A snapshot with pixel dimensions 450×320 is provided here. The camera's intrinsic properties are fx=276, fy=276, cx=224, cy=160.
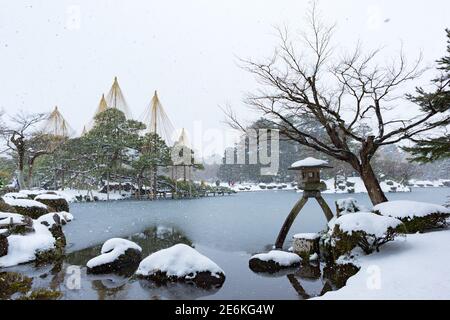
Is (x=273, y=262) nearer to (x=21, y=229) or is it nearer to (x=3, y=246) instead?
(x=3, y=246)

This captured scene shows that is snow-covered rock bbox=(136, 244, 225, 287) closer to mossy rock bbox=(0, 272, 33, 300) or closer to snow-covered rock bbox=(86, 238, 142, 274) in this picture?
snow-covered rock bbox=(86, 238, 142, 274)

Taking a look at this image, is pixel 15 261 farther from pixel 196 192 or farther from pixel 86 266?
pixel 196 192

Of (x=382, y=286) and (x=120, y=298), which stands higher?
(x=382, y=286)

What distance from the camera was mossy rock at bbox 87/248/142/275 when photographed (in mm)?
7251

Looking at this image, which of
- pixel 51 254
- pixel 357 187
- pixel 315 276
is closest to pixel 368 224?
pixel 315 276

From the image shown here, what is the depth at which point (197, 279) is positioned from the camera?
6.45 metres

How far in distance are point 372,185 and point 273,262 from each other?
4.79 m

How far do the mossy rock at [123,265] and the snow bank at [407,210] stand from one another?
707 cm

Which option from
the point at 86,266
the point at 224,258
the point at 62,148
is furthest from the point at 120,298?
the point at 62,148

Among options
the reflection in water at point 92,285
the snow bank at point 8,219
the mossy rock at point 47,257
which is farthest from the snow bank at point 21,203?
the reflection in water at point 92,285

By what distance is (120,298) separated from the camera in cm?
555

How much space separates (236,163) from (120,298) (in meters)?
49.7
